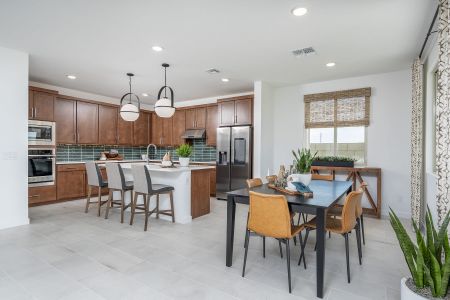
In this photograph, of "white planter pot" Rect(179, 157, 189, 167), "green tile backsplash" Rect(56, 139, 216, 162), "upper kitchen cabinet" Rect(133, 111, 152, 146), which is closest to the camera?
"white planter pot" Rect(179, 157, 189, 167)

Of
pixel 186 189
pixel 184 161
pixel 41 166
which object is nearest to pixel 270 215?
pixel 186 189

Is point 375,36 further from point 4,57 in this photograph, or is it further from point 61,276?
point 4,57

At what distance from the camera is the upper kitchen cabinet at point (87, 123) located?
621cm

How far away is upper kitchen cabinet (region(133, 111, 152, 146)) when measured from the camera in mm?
7577

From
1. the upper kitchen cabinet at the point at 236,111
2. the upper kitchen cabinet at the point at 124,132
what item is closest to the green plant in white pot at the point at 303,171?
the upper kitchen cabinet at the point at 236,111

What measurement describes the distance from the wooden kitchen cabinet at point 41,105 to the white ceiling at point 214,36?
41 cm

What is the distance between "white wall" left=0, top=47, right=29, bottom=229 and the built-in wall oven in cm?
127

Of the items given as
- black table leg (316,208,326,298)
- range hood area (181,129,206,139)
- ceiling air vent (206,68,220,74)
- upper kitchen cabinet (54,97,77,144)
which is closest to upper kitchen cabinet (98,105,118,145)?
upper kitchen cabinet (54,97,77,144)

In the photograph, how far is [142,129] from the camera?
306 inches

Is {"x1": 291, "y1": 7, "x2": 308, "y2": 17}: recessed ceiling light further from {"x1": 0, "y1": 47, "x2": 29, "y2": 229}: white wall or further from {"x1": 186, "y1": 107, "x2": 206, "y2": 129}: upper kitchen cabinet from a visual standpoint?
{"x1": 186, "y1": 107, "x2": 206, "y2": 129}: upper kitchen cabinet

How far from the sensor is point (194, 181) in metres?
4.46

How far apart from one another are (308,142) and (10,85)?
218 inches

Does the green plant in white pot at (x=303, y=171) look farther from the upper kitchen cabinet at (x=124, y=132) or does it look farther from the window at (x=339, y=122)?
the upper kitchen cabinet at (x=124, y=132)

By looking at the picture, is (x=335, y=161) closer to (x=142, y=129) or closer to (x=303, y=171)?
(x=303, y=171)
